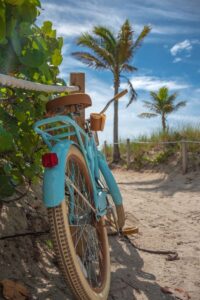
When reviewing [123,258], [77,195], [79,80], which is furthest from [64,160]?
[79,80]

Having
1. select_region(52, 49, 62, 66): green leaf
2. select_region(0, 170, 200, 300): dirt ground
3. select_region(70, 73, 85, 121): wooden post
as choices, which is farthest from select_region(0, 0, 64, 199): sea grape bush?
select_region(70, 73, 85, 121): wooden post

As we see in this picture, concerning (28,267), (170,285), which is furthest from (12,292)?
(170,285)

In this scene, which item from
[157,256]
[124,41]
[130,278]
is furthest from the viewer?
[124,41]

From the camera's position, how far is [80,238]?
276cm

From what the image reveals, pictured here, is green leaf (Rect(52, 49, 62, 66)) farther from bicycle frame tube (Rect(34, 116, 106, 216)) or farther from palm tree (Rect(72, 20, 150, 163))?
palm tree (Rect(72, 20, 150, 163))

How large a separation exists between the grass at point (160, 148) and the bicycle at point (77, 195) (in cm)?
1067

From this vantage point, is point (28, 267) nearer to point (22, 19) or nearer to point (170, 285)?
point (170, 285)

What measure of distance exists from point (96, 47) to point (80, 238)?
20.3 metres

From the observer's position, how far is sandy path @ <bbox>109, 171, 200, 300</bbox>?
315cm

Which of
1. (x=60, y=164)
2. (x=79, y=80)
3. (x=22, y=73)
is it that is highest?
(x=79, y=80)

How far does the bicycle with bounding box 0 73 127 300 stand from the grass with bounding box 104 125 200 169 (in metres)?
10.7

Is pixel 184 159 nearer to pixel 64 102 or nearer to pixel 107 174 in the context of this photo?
pixel 107 174

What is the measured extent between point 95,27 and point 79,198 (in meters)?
20.7

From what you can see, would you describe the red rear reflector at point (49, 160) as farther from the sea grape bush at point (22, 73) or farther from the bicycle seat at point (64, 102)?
the bicycle seat at point (64, 102)
